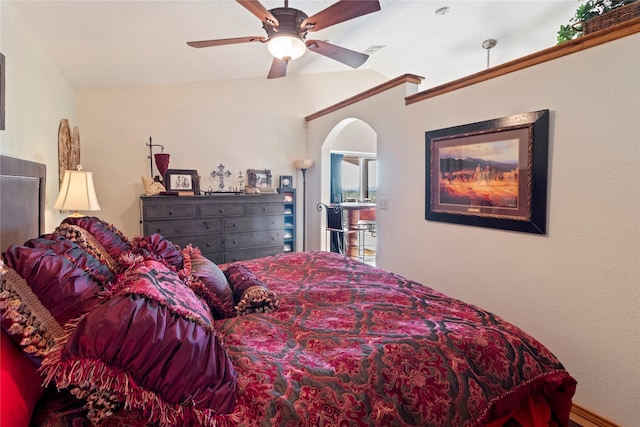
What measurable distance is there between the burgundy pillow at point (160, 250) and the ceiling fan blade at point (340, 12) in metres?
1.71

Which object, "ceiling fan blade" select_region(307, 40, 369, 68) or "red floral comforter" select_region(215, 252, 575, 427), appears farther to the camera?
"ceiling fan blade" select_region(307, 40, 369, 68)

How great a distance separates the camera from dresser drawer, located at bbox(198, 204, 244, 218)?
389cm

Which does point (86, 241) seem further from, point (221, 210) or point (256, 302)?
point (221, 210)

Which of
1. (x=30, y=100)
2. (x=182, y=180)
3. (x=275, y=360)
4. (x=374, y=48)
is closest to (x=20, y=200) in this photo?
(x=30, y=100)

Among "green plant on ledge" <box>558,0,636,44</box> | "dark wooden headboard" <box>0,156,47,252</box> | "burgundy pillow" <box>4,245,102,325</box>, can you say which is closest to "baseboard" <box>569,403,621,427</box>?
"green plant on ledge" <box>558,0,636,44</box>

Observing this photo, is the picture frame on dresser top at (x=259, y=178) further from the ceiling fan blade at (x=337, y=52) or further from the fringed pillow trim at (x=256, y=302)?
the fringed pillow trim at (x=256, y=302)

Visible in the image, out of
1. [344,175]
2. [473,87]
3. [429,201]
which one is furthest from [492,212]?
[344,175]

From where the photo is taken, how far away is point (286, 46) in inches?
91.7

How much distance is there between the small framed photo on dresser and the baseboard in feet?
13.2

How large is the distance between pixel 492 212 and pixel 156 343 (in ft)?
8.08

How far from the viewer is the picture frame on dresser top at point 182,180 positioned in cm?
404

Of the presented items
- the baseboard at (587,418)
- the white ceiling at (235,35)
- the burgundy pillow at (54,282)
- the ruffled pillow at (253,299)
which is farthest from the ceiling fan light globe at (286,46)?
the baseboard at (587,418)

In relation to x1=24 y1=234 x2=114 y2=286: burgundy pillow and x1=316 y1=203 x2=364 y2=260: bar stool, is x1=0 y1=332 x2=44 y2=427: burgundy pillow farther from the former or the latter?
x1=316 y1=203 x2=364 y2=260: bar stool

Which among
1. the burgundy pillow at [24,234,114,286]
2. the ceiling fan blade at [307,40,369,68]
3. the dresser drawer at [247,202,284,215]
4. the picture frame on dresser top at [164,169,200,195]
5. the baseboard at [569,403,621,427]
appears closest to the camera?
the burgundy pillow at [24,234,114,286]
